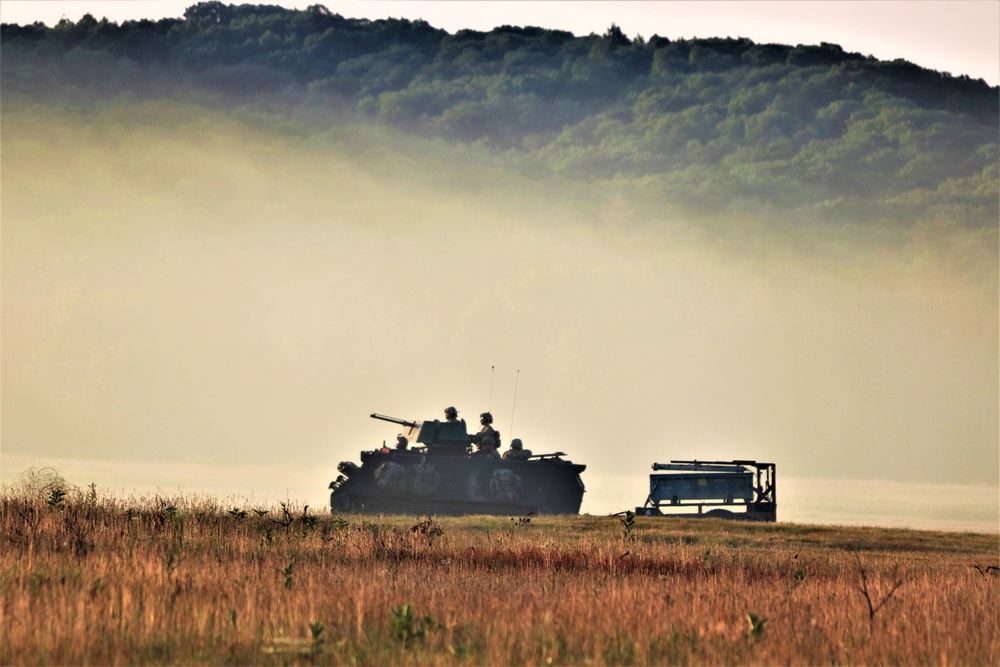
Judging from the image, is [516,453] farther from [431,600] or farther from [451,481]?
[431,600]

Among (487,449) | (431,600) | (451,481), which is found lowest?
(431,600)

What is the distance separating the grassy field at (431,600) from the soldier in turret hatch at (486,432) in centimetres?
1678

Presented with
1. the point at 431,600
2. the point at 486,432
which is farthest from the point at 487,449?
the point at 431,600

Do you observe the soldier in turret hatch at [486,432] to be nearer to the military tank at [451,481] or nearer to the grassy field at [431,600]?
the military tank at [451,481]

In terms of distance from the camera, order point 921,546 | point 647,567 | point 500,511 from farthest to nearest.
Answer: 1. point 500,511
2. point 921,546
3. point 647,567

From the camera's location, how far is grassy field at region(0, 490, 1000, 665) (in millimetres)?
10024

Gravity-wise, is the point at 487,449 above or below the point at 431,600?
above

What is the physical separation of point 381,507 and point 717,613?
83.2 feet

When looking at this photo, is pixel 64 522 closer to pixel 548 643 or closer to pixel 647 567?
pixel 647 567

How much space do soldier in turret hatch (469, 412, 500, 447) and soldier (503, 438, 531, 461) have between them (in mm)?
478

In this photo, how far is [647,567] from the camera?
56.3ft

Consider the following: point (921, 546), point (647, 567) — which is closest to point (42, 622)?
point (647, 567)

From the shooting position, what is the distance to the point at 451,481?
36.7 meters

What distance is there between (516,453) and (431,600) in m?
25.0
